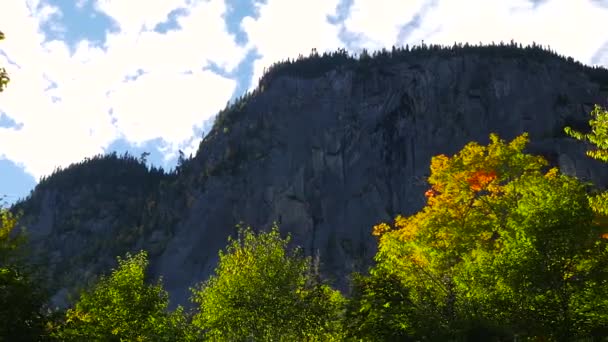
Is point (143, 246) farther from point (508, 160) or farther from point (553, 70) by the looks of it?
point (508, 160)

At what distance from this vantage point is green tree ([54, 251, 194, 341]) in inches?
1222

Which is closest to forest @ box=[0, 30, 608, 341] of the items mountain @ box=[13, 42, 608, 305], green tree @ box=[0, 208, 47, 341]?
green tree @ box=[0, 208, 47, 341]

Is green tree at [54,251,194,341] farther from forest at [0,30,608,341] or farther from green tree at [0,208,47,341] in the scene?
green tree at [0,208,47,341]

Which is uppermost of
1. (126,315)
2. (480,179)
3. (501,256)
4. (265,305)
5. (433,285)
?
(480,179)

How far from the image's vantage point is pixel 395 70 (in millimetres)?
178375

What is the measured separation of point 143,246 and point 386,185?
85.6m

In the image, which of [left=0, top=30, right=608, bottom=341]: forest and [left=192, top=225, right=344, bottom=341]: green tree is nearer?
[left=0, top=30, right=608, bottom=341]: forest

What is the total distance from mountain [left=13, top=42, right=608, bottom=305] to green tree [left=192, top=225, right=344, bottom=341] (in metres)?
104

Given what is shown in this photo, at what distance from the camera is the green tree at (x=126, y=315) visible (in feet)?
102

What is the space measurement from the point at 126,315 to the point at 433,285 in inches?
733

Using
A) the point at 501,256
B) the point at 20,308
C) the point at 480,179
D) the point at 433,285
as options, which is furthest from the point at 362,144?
the point at 20,308

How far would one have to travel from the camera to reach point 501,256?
2581 centimetres

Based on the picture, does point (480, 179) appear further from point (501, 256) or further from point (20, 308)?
point (20, 308)

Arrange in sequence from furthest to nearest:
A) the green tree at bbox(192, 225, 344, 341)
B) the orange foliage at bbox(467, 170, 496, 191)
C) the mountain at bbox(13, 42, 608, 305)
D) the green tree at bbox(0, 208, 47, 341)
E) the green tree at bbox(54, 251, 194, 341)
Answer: the mountain at bbox(13, 42, 608, 305) < the orange foliage at bbox(467, 170, 496, 191) < the green tree at bbox(192, 225, 344, 341) < the green tree at bbox(54, 251, 194, 341) < the green tree at bbox(0, 208, 47, 341)
